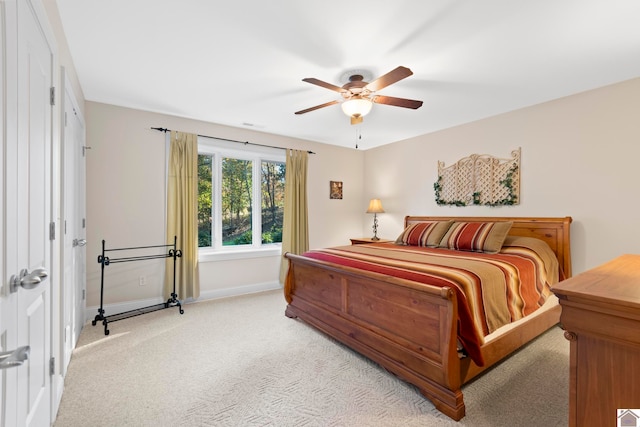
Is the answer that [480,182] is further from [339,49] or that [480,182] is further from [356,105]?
[339,49]

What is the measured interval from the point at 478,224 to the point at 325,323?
211 centimetres

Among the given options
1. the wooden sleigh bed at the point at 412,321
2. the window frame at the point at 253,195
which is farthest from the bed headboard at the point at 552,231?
the window frame at the point at 253,195

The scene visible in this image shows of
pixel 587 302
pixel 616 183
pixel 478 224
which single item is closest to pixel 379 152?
pixel 478 224

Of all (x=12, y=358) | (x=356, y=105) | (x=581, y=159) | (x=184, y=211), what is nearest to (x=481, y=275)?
(x=356, y=105)

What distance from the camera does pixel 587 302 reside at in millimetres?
1070

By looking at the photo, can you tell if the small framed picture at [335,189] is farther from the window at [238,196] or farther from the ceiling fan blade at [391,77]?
the ceiling fan blade at [391,77]

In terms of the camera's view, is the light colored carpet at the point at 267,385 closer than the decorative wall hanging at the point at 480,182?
Yes

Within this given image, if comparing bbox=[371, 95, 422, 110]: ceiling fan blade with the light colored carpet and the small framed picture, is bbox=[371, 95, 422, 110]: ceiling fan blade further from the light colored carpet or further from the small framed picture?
the small framed picture

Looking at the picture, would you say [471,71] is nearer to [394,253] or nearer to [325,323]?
[394,253]

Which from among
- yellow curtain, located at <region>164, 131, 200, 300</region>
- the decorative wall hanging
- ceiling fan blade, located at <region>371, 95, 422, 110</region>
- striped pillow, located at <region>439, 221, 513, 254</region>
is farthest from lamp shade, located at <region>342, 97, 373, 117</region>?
yellow curtain, located at <region>164, 131, 200, 300</region>

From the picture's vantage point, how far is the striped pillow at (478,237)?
10.1ft

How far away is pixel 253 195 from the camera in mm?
4531

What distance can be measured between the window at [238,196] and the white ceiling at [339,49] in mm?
979

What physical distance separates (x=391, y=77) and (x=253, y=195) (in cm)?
296
